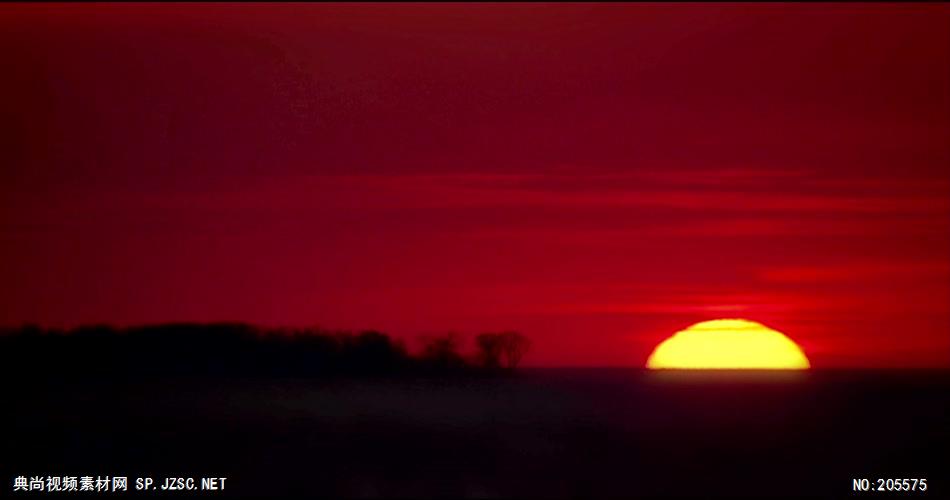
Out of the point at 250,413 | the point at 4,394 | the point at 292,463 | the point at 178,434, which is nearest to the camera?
the point at 292,463

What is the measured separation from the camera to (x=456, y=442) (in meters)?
49.4

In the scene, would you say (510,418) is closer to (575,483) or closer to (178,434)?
(178,434)

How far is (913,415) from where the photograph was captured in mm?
84250

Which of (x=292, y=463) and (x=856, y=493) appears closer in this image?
(x=856, y=493)

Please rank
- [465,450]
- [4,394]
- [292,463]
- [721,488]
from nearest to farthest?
[721,488]
[292,463]
[465,450]
[4,394]

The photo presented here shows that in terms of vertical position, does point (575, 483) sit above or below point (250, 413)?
below

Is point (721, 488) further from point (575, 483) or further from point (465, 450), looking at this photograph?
point (465, 450)

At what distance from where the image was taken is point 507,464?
38.4 m

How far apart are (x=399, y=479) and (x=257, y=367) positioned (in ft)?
197

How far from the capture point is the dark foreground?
31.4 m

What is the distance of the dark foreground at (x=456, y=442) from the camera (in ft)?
103

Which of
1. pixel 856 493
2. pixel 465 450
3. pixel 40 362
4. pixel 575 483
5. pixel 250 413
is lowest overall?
pixel 856 493

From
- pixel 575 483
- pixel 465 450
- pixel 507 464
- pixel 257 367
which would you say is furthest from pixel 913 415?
pixel 575 483

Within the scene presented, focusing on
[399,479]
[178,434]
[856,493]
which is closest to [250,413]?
[178,434]
